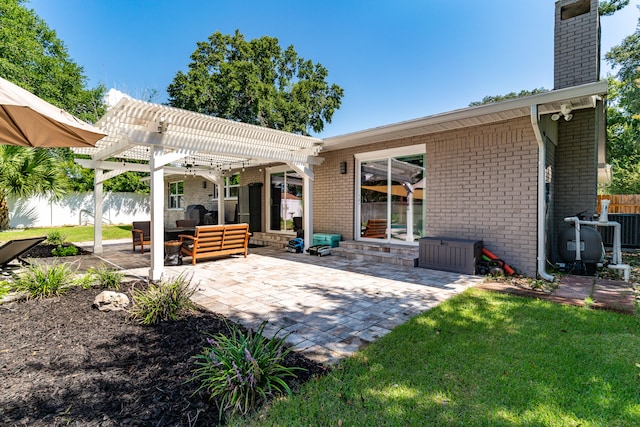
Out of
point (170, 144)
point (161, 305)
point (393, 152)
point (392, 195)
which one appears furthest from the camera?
point (392, 195)

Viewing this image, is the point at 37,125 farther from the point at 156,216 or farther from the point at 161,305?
the point at 156,216

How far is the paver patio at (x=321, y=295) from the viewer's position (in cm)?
336

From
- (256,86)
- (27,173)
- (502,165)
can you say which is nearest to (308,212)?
(502,165)

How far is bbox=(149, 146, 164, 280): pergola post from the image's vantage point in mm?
5984

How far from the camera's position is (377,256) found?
755cm

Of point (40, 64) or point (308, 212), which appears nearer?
point (308, 212)

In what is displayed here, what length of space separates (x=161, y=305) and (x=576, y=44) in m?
9.37

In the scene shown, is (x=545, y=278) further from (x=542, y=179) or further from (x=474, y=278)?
(x=542, y=179)

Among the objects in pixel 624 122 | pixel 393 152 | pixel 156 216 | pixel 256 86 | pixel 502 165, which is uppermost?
pixel 256 86

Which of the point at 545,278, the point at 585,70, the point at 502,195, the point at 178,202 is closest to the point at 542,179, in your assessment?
the point at 502,195

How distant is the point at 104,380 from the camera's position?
238cm

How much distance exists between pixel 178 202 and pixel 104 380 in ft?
57.0

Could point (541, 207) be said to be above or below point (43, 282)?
above

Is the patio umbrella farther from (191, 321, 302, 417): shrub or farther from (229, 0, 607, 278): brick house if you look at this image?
(229, 0, 607, 278): brick house
